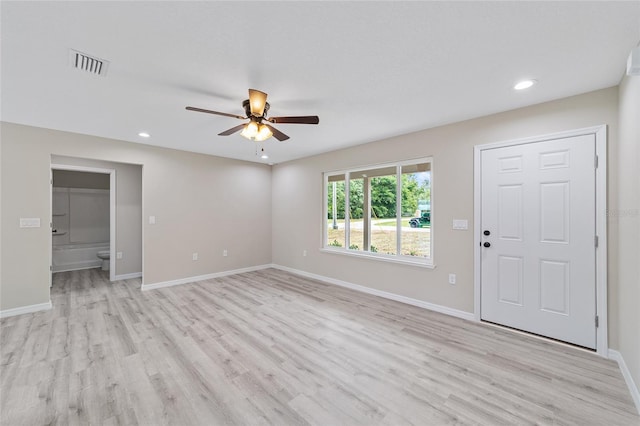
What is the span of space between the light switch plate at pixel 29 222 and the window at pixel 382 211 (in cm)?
436

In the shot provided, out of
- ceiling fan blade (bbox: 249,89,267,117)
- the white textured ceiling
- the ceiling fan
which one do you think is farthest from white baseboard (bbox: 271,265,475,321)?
ceiling fan blade (bbox: 249,89,267,117)

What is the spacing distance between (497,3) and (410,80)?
858 millimetres

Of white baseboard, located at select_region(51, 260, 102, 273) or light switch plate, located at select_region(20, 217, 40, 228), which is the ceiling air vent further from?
white baseboard, located at select_region(51, 260, 102, 273)

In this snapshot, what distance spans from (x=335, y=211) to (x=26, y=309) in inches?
188

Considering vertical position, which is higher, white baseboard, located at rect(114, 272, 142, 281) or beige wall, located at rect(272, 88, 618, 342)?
beige wall, located at rect(272, 88, 618, 342)

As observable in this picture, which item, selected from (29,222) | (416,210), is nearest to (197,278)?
(29,222)

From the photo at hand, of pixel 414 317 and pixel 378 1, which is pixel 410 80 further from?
pixel 414 317

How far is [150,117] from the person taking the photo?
10.4 feet

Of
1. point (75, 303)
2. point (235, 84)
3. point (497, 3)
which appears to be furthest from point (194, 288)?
point (497, 3)

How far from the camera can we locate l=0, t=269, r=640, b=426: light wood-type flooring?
1.72 meters

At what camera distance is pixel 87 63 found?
200cm

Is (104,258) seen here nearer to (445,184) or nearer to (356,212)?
(356,212)

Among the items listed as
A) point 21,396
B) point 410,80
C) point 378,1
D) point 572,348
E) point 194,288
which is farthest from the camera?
point 194,288

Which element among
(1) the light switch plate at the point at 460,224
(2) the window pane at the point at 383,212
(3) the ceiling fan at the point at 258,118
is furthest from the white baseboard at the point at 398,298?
(3) the ceiling fan at the point at 258,118
